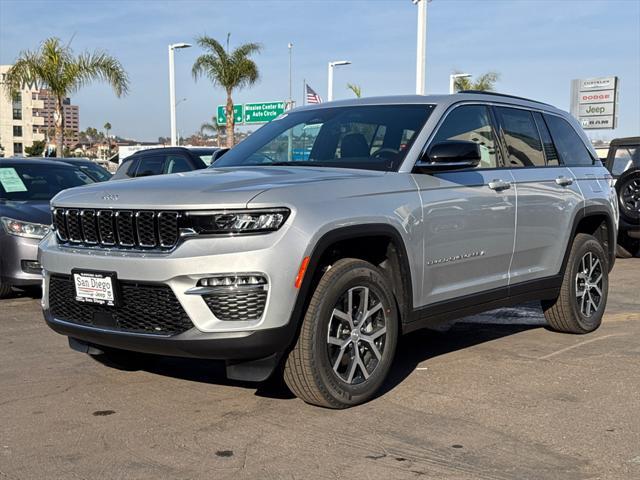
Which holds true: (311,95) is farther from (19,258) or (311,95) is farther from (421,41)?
(19,258)

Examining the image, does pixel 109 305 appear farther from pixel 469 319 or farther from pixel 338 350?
pixel 469 319

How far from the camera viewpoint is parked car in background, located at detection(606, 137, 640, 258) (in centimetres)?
1208

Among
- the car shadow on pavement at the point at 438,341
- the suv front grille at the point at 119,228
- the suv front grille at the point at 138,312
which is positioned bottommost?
the car shadow on pavement at the point at 438,341

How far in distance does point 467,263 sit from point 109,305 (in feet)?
7.71

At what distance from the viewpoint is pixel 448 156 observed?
16.4 ft

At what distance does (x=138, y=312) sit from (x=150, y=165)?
8089mm

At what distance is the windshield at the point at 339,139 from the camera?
527cm

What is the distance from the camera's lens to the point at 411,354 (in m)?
6.06

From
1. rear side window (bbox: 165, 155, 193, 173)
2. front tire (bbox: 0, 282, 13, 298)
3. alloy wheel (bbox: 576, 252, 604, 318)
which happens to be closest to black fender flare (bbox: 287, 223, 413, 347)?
alloy wheel (bbox: 576, 252, 604, 318)

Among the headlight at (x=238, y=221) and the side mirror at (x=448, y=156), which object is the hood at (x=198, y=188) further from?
the side mirror at (x=448, y=156)

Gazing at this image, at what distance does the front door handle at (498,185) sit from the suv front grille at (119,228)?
94.2 inches

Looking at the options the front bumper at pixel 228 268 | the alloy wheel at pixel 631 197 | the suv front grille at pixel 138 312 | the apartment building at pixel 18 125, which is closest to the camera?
the front bumper at pixel 228 268

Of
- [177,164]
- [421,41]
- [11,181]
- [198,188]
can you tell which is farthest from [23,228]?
[421,41]

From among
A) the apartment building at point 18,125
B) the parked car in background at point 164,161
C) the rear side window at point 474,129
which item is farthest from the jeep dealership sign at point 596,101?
the apartment building at point 18,125
